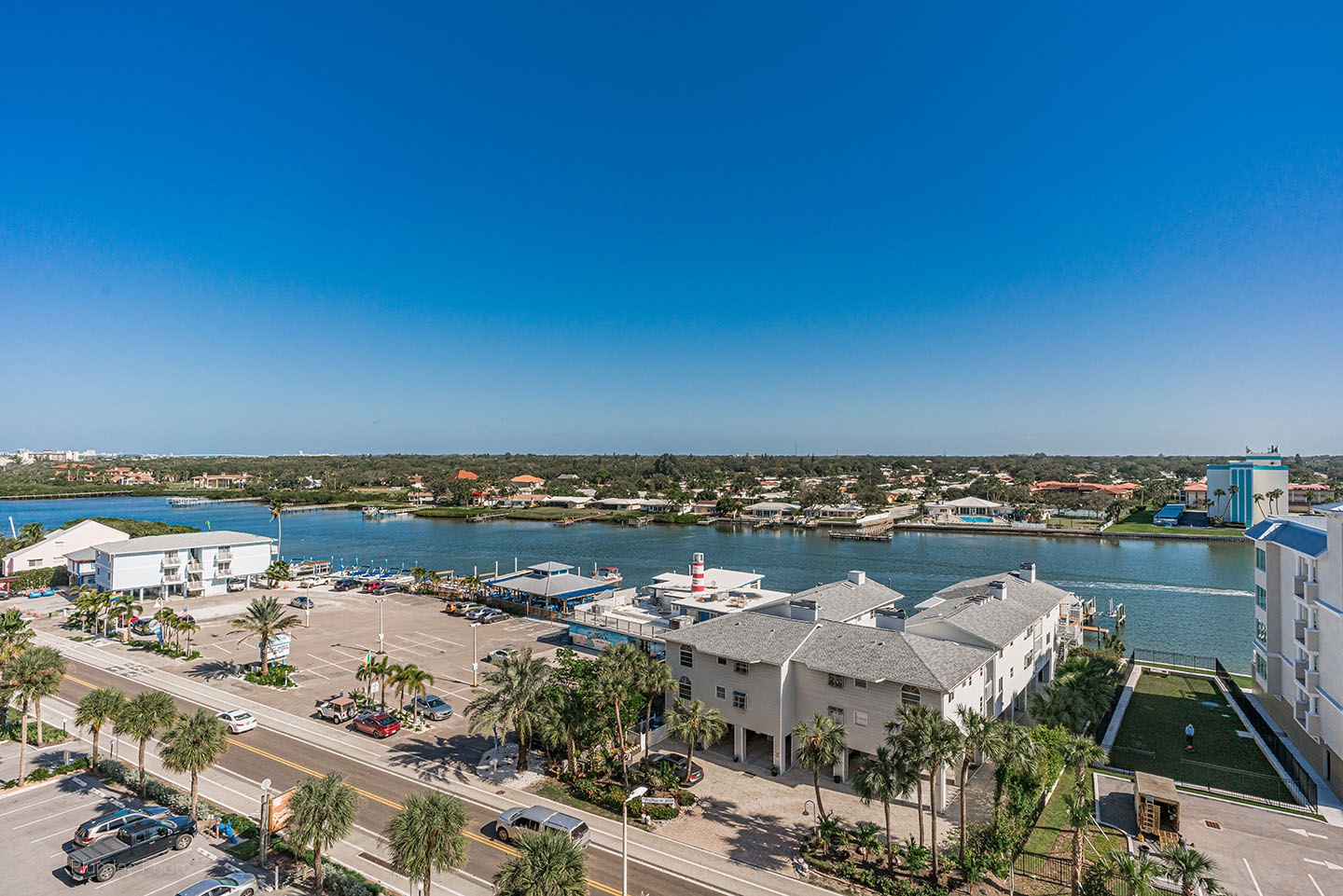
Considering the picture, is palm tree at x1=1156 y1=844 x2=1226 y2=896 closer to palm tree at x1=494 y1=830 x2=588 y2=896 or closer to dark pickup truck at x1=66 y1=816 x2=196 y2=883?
palm tree at x1=494 y1=830 x2=588 y2=896

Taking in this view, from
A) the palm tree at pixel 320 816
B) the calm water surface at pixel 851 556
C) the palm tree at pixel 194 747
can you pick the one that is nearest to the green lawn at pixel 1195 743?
the calm water surface at pixel 851 556

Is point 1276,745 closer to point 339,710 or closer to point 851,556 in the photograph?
point 339,710

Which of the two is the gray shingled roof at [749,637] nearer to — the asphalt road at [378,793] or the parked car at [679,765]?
the parked car at [679,765]

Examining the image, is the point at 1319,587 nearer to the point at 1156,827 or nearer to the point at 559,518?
the point at 1156,827

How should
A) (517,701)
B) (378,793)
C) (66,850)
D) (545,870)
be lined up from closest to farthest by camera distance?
1. (545,870)
2. (66,850)
3. (378,793)
4. (517,701)

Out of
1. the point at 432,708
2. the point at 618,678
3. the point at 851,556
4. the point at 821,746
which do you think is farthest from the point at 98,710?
the point at 851,556

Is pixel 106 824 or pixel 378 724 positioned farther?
pixel 378 724

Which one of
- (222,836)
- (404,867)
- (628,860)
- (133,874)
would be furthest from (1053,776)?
(133,874)
